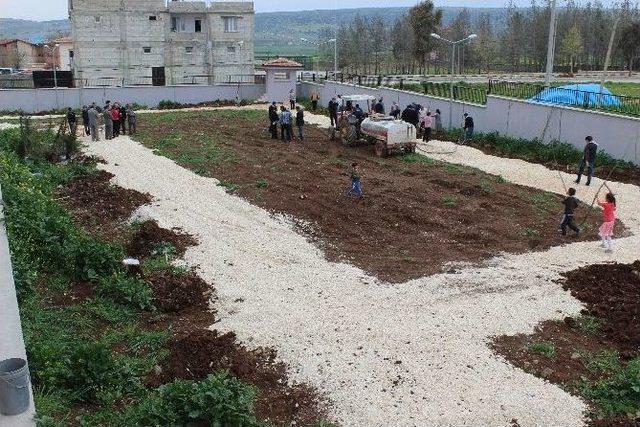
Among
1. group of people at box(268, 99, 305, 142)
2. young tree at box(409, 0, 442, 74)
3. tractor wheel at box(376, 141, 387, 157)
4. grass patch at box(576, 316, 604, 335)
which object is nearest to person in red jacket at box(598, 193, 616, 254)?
grass patch at box(576, 316, 604, 335)

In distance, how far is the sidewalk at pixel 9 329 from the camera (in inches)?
290

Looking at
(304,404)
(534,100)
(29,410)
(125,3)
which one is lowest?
(304,404)

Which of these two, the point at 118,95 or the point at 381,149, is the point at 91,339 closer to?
the point at 381,149

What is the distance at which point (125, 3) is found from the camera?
56469mm

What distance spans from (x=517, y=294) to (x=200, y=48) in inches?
2032

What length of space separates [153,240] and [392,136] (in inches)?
494

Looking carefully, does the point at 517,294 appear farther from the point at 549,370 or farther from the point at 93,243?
the point at 93,243

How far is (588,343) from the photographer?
10867 mm

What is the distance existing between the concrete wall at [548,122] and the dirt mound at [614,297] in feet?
36.6

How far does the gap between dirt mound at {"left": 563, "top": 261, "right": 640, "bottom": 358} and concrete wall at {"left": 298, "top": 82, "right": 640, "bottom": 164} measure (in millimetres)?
11150

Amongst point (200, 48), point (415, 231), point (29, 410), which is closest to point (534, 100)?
point (415, 231)

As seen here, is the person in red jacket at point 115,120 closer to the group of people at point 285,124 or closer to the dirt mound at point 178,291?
the group of people at point 285,124

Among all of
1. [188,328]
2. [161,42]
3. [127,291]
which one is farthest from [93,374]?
[161,42]

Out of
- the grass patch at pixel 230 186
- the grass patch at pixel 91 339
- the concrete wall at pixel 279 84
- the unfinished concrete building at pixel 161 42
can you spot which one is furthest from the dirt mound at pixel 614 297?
the unfinished concrete building at pixel 161 42
